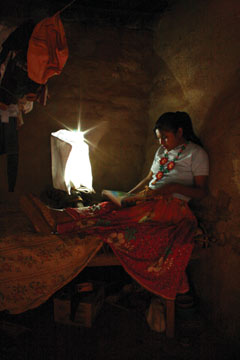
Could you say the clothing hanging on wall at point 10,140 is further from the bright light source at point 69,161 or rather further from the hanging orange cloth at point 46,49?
the hanging orange cloth at point 46,49

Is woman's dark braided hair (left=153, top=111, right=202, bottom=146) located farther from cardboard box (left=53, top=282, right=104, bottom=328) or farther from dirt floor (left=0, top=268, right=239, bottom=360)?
cardboard box (left=53, top=282, right=104, bottom=328)

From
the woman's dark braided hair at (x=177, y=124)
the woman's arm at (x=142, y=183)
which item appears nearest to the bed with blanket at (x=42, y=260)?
the woman's arm at (x=142, y=183)

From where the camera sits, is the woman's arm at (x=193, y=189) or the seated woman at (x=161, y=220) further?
the woman's arm at (x=193, y=189)

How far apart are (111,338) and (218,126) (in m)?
1.94

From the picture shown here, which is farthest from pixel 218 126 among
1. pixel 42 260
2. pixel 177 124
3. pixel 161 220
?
pixel 42 260

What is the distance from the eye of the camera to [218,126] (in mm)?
2223

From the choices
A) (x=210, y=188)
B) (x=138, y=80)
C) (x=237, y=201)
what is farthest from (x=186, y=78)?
(x=237, y=201)

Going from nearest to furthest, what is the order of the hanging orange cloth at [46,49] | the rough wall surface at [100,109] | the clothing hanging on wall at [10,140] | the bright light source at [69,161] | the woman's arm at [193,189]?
the woman's arm at [193,189] < the hanging orange cloth at [46,49] < the clothing hanging on wall at [10,140] < the bright light source at [69,161] < the rough wall surface at [100,109]

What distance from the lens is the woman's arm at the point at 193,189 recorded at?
84.5 inches

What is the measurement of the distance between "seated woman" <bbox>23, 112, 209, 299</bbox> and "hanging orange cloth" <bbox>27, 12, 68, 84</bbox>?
1.11 metres

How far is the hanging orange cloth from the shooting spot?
2.29 metres

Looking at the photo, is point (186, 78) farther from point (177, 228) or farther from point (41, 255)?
point (41, 255)

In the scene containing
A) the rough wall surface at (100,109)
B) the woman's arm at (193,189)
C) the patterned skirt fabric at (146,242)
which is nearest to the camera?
the patterned skirt fabric at (146,242)

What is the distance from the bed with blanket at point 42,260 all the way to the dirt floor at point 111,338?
0.97ft
